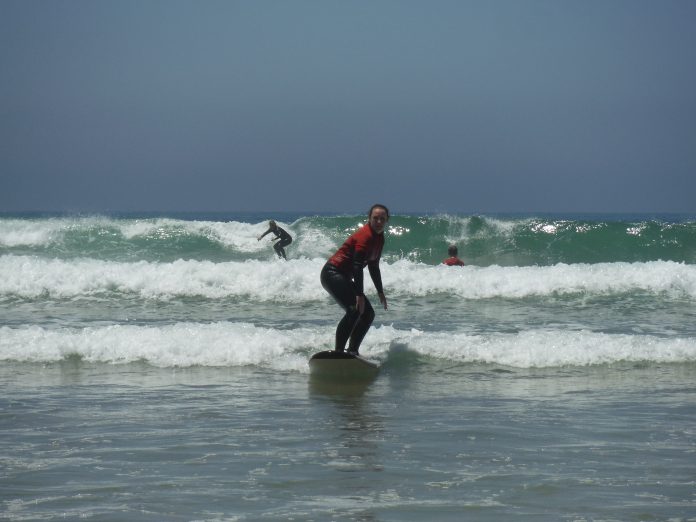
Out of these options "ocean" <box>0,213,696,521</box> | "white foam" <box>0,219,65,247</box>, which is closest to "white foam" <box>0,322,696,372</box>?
"ocean" <box>0,213,696,521</box>

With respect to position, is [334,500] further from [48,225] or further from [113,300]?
[48,225]

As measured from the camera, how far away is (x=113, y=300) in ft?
51.6

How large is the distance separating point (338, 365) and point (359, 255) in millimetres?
1133

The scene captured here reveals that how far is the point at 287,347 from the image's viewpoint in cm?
1005

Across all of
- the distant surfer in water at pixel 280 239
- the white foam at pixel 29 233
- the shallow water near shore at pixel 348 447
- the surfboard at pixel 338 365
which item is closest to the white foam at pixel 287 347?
the surfboard at pixel 338 365

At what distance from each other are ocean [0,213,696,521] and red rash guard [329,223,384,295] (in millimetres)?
1069

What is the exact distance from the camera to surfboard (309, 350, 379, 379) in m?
8.74

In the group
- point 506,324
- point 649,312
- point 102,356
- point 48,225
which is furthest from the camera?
point 48,225

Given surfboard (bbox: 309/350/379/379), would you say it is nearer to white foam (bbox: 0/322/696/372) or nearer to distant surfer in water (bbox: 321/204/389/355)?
distant surfer in water (bbox: 321/204/389/355)

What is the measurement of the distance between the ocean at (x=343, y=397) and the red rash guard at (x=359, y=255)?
3.51 feet

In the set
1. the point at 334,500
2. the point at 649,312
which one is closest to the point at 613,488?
the point at 334,500

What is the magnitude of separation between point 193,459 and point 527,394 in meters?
3.53

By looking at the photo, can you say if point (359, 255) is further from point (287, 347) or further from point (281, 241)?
point (281, 241)

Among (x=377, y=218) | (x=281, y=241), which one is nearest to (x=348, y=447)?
(x=377, y=218)
